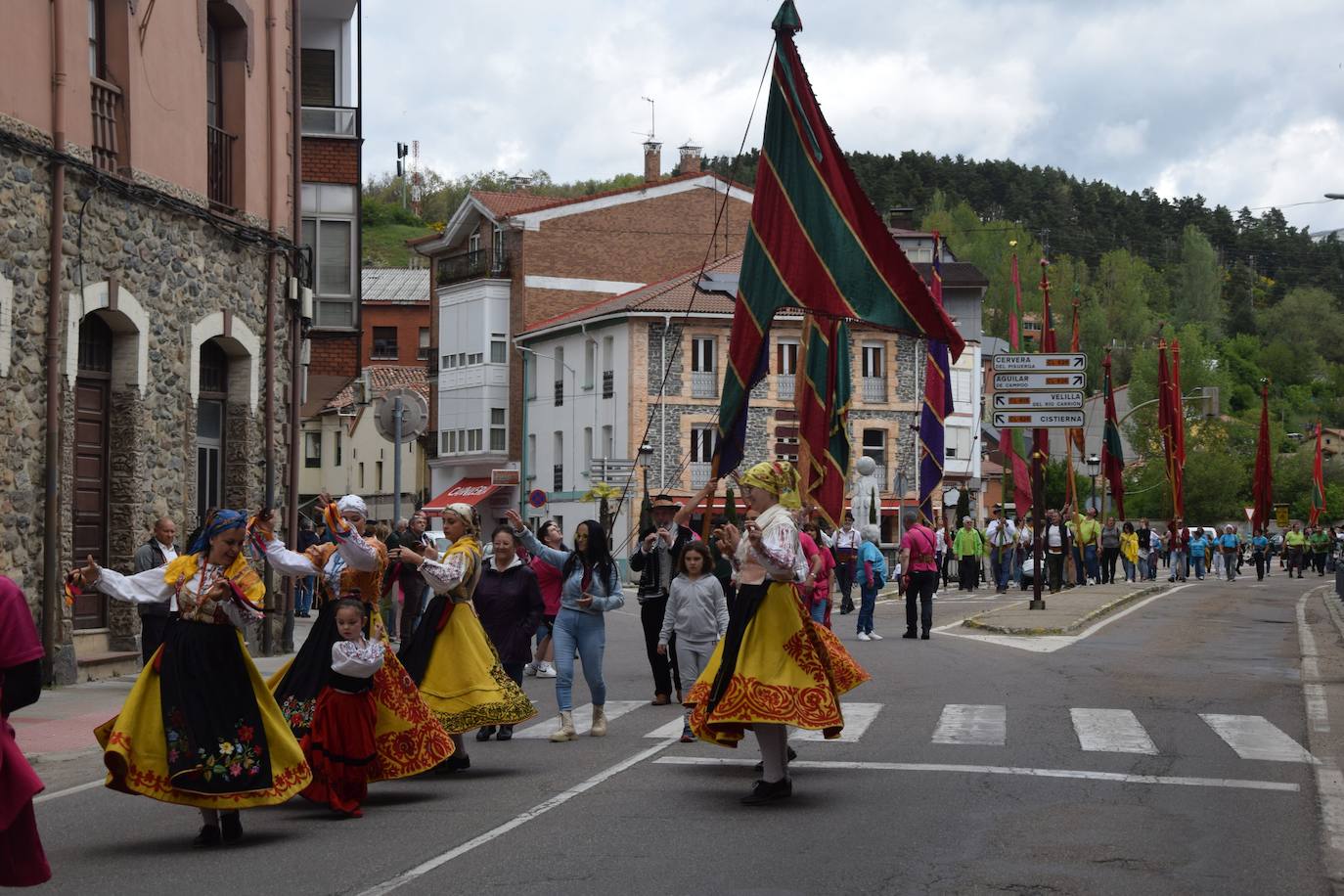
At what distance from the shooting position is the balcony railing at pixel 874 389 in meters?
65.9

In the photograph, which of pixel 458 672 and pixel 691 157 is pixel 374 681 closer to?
pixel 458 672

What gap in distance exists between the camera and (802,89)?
15812 millimetres

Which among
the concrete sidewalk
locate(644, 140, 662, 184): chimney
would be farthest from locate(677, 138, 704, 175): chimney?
the concrete sidewalk

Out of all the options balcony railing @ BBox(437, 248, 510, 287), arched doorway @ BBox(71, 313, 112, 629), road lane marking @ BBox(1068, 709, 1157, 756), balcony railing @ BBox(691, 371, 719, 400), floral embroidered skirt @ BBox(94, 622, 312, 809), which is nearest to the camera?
floral embroidered skirt @ BBox(94, 622, 312, 809)

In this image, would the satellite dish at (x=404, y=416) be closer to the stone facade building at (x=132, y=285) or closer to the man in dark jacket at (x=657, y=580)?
the stone facade building at (x=132, y=285)

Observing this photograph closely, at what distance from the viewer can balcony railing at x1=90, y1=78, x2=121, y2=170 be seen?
62.0ft

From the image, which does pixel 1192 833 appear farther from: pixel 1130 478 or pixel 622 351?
pixel 1130 478

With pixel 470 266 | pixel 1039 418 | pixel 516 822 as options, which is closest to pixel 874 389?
pixel 470 266

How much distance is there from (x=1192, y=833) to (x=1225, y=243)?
599 feet

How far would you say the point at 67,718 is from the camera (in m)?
15.2

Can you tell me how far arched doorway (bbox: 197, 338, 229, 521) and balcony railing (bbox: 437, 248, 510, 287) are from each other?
47.4m

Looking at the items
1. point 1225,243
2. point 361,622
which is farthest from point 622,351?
point 1225,243

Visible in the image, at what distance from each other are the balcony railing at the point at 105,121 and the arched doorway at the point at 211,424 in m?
3.26

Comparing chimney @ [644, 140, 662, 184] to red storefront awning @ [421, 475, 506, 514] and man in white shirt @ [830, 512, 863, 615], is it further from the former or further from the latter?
man in white shirt @ [830, 512, 863, 615]
